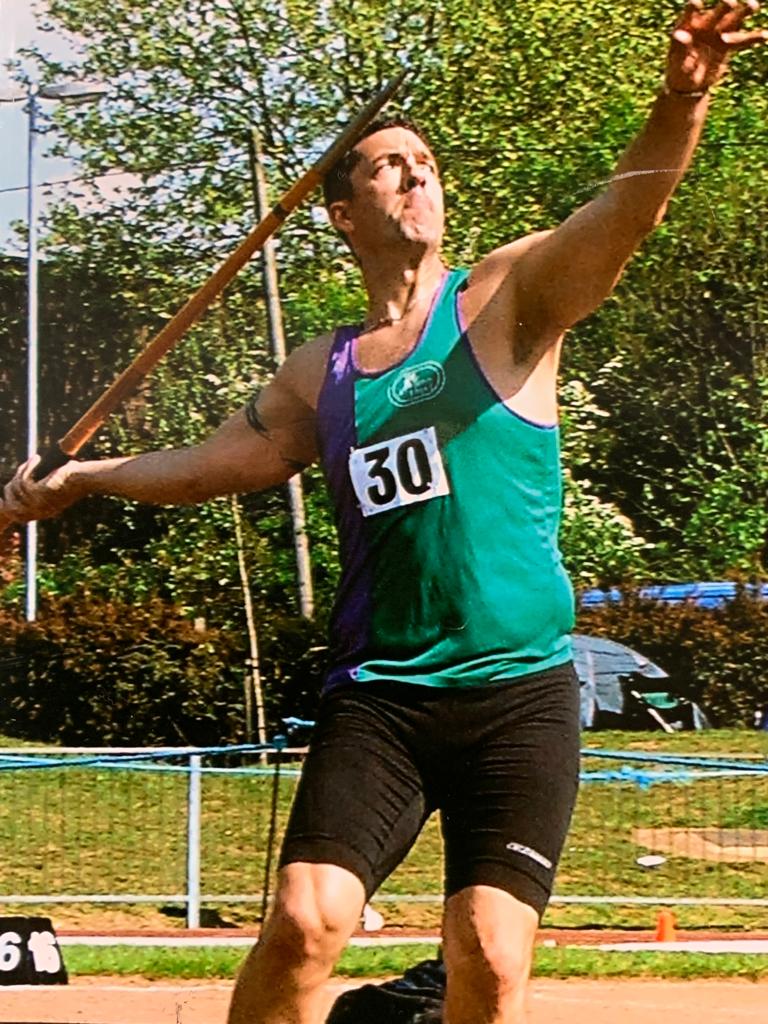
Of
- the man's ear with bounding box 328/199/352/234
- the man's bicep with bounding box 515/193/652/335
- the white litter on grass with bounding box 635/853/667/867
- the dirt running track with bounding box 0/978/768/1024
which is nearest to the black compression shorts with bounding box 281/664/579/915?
the man's bicep with bounding box 515/193/652/335

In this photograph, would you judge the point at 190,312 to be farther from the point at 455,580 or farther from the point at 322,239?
the point at 322,239

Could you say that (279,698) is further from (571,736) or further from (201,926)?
(571,736)

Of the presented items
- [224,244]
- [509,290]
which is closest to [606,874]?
[224,244]

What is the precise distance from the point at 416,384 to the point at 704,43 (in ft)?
2.25

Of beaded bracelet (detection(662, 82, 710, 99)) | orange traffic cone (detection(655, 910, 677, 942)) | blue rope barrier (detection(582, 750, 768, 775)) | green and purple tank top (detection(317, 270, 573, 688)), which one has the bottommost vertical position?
orange traffic cone (detection(655, 910, 677, 942))

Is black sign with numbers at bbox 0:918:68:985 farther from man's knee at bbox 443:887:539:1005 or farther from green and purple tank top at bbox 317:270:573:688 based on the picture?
man's knee at bbox 443:887:539:1005

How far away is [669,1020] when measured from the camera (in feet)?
16.7

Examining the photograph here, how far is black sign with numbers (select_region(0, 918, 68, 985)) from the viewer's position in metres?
5.55

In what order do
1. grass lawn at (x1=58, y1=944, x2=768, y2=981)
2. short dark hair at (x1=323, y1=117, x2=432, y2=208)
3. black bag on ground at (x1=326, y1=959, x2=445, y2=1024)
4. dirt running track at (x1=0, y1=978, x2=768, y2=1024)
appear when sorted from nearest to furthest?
1. short dark hair at (x1=323, y1=117, x2=432, y2=208)
2. black bag on ground at (x1=326, y1=959, x2=445, y2=1024)
3. dirt running track at (x1=0, y1=978, x2=768, y2=1024)
4. grass lawn at (x1=58, y1=944, x2=768, y2=981)

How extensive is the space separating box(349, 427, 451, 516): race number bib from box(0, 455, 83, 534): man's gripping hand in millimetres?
843

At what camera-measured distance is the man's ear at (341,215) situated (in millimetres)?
3330

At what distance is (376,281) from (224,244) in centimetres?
283

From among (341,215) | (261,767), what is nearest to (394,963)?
(261,767)

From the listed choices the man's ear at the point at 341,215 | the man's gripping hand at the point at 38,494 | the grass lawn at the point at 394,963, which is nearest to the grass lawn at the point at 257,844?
the grass lawn at the point at 394,963
